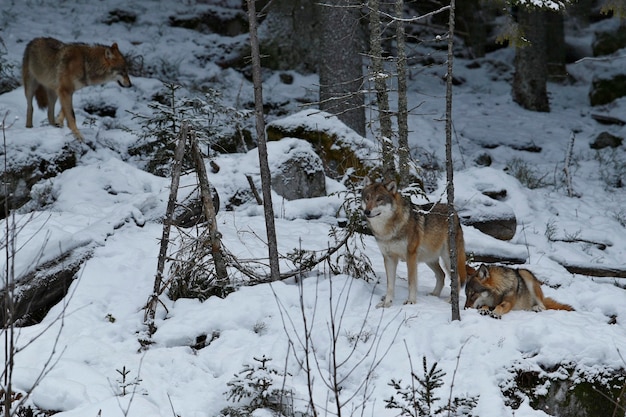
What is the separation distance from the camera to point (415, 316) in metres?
7.28

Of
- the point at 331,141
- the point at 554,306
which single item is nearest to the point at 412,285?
the point at 554,306

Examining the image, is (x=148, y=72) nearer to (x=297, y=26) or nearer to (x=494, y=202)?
(x=297, y=26)

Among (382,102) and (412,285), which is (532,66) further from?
(412,285)

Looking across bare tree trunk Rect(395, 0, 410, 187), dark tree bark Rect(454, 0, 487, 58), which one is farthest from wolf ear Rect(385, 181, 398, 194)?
dark tree bark Rect(454, 0, 487, 58)

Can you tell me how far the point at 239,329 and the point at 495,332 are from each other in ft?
8.63

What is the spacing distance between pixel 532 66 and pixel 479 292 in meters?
12.9

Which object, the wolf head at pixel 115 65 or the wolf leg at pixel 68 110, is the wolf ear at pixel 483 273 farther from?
the wolf head at pixel 115 65

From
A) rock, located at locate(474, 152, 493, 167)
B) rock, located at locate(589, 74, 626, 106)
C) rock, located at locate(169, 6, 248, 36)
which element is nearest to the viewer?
rock, located at locate(474, 152, 493, 167)

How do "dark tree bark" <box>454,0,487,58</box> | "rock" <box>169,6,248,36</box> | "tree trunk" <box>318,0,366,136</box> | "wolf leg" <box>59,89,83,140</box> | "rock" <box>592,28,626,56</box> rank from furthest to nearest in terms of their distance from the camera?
"dark tree bark" <box>454,0,487,58</box> → "rock" <box>592,28,626,56</box> → "rock" <box>169,6,248,36</box> → "tree trunk" <box>318,0,366,136</box> → "wolf leg" <box>59,89,83,140</box>

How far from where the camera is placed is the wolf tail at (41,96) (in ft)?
41.9

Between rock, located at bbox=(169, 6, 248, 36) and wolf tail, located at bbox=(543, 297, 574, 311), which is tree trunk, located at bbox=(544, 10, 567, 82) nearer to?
rock, located at bbox=(169, 6, 248, 36)

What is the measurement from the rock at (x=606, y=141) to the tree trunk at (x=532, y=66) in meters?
2.36

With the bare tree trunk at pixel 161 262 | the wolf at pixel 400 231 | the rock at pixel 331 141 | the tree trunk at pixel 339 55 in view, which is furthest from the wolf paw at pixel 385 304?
the tree trunk at pixel 339 55

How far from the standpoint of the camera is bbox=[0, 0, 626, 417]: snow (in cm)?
621
